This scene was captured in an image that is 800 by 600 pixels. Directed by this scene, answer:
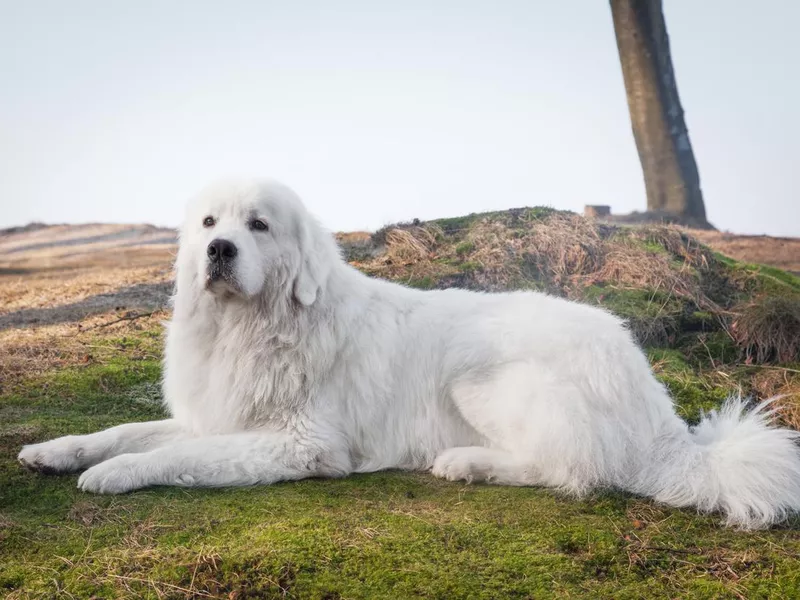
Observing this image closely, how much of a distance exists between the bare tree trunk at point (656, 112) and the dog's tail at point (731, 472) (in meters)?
10.9

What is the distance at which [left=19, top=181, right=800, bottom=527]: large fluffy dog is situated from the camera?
4.15 m

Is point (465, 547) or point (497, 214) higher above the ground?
point (497, 214)

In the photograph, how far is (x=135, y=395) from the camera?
625cm

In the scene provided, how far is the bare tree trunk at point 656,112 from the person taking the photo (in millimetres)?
13805

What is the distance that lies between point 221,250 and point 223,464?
1166mm

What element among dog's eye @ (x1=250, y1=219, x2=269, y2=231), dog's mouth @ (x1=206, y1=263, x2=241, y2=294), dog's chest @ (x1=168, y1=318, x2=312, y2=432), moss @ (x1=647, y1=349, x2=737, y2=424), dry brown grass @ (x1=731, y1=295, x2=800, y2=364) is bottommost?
moss @ (x1=647, y1=349, x2=737, y2=424)

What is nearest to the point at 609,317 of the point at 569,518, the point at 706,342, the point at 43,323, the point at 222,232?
the point at 569,518

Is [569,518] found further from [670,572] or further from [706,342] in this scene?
[706,342]

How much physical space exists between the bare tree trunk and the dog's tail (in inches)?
430

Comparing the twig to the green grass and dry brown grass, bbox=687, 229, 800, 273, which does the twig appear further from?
dry brown grass, bbox=687, 229, 800, 273

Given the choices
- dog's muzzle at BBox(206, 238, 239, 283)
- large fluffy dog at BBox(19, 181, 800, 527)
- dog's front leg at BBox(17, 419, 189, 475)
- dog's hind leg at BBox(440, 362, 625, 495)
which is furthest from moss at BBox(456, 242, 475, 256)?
dog's muzzle at BBox(206, 238, 239, 283)

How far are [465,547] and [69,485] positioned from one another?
2226mm

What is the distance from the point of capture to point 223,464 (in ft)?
13.7

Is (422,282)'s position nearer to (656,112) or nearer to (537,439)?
(537,439)
